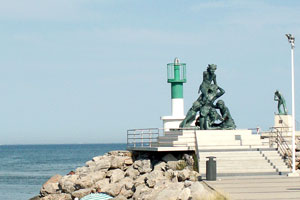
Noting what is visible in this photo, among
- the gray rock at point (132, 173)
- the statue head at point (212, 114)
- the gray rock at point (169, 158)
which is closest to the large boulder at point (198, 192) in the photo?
the gray rock at point (132, 173)

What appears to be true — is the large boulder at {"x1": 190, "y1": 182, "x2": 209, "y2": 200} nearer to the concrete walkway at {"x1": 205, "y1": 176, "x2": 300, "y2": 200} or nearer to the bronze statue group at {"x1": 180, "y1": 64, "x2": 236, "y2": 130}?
the concrete walkway at {"x1": 205, "y1": 176, "x2": 300, "y2": 200}

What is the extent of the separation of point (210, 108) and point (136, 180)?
24.2 ft

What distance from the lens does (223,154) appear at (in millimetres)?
28812

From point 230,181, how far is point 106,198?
4.64 m

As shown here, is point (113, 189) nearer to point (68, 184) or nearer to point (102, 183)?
point (102, 183)

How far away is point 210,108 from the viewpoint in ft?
107

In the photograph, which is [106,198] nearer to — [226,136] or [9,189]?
[226,136]

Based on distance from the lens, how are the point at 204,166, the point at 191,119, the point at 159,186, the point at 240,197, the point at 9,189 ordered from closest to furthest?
1. the point at 240,197
2. the point at 159,186
3. the point at 204,166
4. the point at 191,119
5. the point at 9,189

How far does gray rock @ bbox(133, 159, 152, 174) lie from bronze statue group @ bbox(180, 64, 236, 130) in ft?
12.8

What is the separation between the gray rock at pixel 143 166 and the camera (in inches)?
1145

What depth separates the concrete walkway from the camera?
20.9 meters

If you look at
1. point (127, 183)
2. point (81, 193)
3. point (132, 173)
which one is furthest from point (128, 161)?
point (81, 193)

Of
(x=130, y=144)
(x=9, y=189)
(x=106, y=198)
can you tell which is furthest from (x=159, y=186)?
(x=9, y=189)

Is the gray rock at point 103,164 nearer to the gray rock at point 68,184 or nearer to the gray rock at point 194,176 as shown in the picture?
the gray rock at point 68,184
